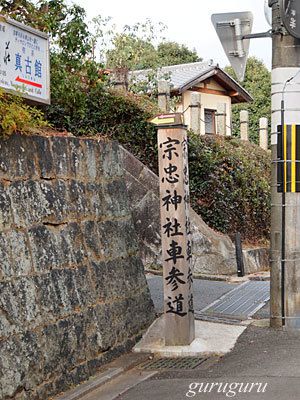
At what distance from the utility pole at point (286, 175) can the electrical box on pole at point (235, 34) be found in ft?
1.33

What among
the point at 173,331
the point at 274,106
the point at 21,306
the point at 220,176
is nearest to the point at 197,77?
the point at 220,176

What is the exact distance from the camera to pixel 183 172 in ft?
24.8

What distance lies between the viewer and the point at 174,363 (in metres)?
7.15

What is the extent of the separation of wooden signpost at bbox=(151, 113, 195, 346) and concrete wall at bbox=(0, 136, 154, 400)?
1.88 ft

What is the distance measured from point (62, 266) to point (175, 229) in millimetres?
1580

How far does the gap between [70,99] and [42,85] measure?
6.09 m

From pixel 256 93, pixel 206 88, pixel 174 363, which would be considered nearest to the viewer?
pixel 174 363

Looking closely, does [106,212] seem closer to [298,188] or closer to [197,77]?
[298,188]

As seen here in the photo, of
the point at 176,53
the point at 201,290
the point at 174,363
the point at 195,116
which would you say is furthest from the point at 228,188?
the point at 176,53

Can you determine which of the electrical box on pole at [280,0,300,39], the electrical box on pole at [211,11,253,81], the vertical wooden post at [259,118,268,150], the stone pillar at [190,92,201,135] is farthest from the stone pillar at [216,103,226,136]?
the electrical box on pole at [280,0,300,39]

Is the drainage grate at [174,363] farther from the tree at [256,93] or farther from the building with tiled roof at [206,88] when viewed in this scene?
the tree at [256,93]

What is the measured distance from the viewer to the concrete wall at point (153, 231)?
13516 mm

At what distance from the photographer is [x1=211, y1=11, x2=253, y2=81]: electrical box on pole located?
8633mm

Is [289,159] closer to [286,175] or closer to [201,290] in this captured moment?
[286,175]
